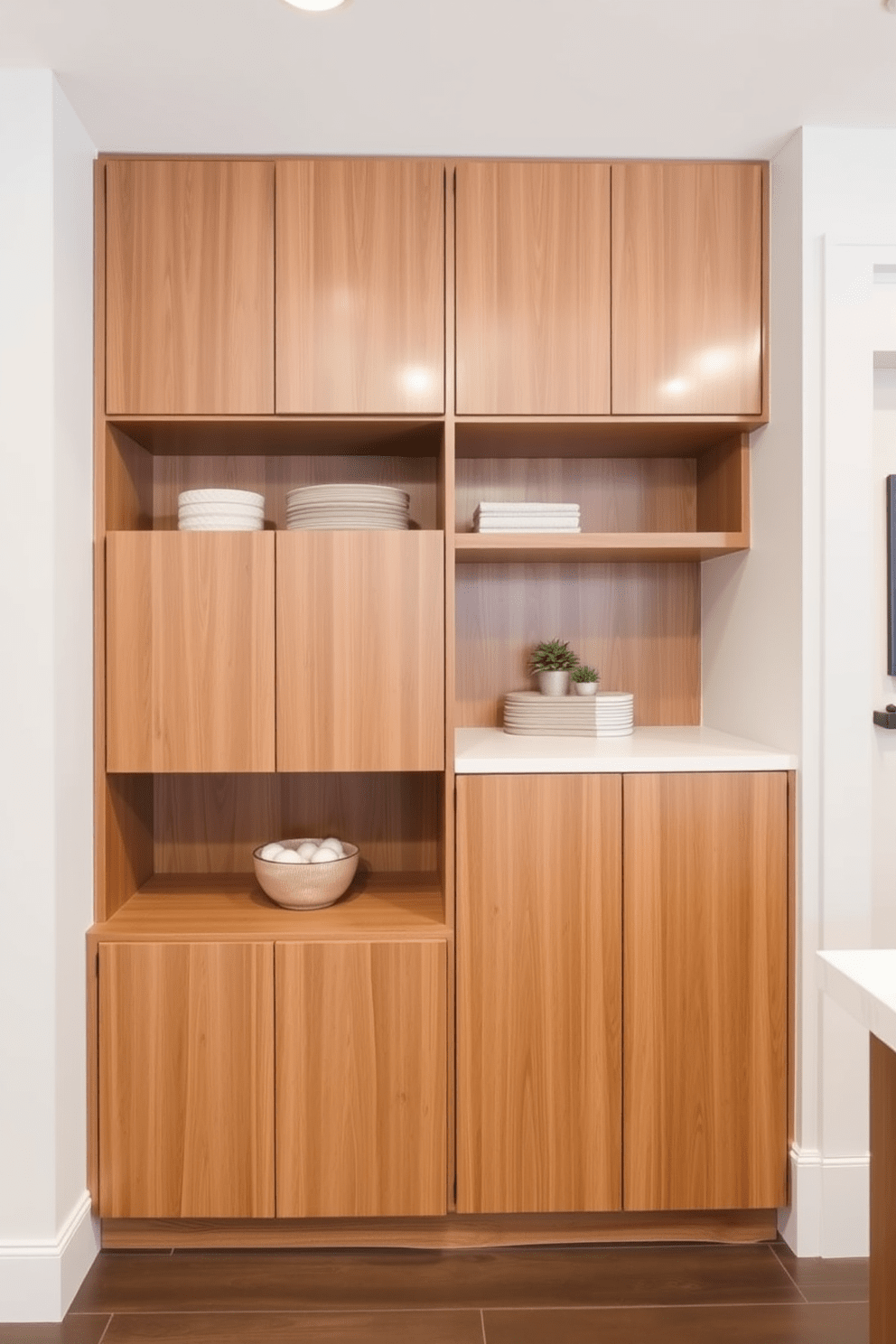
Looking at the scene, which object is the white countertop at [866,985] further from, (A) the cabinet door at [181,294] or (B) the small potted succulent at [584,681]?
(A) the cabinet door at [181,294]

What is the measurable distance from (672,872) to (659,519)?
3.50 ft

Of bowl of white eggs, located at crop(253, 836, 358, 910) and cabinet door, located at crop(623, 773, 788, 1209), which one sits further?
bowl of white eggs, located at crop(253, 836, 358, 910)

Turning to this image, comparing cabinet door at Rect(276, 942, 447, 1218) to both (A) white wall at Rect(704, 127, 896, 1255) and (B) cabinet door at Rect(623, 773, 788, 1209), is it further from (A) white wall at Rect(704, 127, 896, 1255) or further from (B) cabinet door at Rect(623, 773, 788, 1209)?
(A) white wall at Rect(704, 127, 896, 1255)

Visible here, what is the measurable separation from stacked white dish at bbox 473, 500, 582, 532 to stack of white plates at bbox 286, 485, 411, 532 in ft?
A: 0.79

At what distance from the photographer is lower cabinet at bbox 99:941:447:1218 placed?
6.96 feet

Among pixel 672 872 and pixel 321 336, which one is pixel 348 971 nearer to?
pixel 672 872

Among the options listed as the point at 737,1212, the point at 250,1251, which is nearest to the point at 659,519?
the point at 737,1212

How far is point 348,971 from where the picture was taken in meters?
2.13

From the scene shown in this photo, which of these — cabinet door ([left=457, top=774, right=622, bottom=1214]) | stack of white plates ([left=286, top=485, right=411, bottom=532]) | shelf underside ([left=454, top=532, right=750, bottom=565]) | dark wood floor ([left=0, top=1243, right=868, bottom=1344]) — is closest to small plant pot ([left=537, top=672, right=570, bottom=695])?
shelf underside ([left=454, top=532, right=750, bottom=565])

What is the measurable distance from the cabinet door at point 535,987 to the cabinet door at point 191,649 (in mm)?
542

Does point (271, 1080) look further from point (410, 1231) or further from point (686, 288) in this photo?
point (686, 288)

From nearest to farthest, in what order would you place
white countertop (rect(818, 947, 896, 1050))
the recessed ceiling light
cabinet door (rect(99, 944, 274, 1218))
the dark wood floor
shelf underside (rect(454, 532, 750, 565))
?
white countertop (rect(818, 947, 896, 1050)) < the recessed ceiling light < the dark wood floor < cabinet door (rect(99, 944, 274, 1218)) < shelf underside (rect(454, 532, 750, 565))

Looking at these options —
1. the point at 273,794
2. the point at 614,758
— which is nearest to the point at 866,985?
the point at 614,758

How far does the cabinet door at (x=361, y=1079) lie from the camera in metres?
2.12
